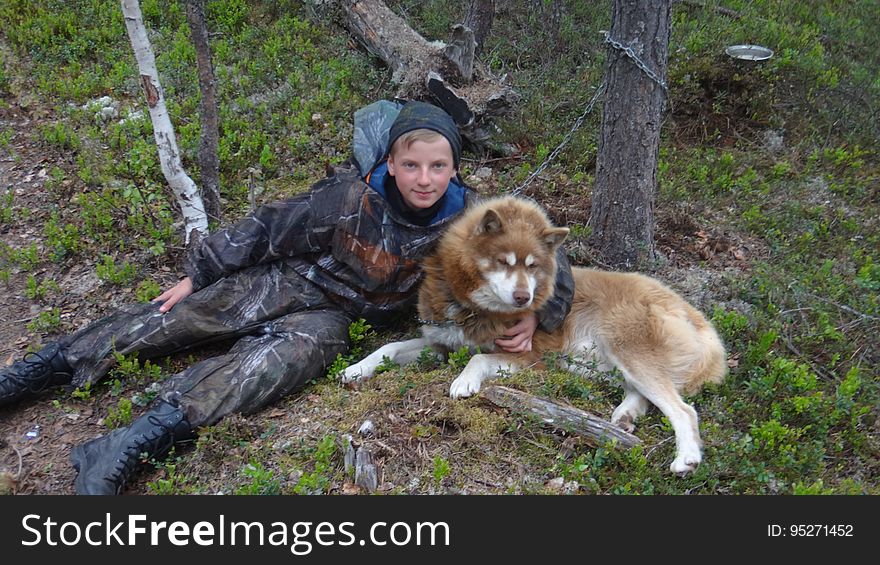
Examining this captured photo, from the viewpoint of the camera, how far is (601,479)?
3980mm

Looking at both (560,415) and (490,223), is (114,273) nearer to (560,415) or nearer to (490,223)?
(490,223)

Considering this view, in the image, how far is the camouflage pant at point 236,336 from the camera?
468cm

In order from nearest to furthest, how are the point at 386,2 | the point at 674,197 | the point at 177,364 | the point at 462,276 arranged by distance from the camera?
the point at 462,276, the point at 177,364, the point at 674,197, the point at 386,2

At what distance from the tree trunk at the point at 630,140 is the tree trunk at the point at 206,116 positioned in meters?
3.85

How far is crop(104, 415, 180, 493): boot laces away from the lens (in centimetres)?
408

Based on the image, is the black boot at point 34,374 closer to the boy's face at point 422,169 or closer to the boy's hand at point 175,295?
the boy's hand at point 175,295

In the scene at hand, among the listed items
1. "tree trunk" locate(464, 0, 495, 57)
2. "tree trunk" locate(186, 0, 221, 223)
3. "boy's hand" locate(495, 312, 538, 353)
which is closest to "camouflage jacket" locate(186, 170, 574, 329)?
"boy's hand" locate(495, 312, 538, 353)

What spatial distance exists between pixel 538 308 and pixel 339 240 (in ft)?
5.55

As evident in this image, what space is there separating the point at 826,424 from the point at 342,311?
373 centimetres

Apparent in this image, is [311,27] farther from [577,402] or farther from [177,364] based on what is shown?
[577,402]

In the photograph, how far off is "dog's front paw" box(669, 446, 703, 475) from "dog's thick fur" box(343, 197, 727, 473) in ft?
0.33

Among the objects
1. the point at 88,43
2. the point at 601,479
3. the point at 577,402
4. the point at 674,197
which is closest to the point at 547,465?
the point at 601,479

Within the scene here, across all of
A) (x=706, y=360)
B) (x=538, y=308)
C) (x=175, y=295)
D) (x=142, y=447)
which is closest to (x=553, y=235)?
(x=538, y=308)

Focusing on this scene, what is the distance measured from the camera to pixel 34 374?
4.85m
